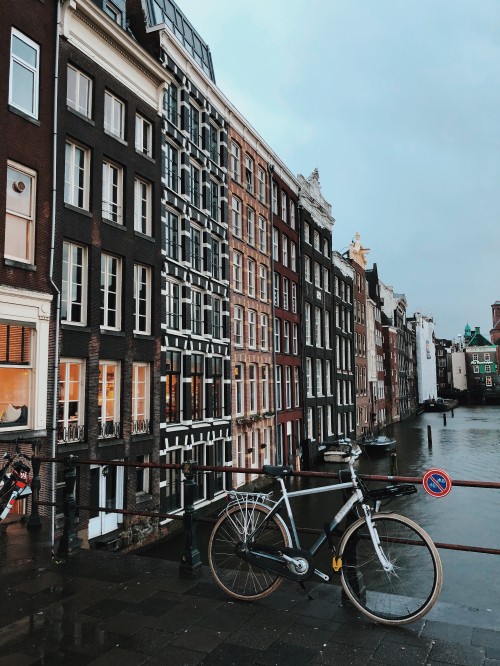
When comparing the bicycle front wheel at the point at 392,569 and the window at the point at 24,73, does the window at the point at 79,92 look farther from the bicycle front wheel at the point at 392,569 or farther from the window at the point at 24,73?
the bicycle front wheel at the point at 392,569

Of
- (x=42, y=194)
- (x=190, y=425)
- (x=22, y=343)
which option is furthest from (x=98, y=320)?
(x=190, y=425)

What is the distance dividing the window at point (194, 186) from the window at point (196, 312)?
4.68 m

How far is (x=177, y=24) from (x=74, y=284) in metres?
18.2

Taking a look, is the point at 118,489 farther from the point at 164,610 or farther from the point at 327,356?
the point at 327,356

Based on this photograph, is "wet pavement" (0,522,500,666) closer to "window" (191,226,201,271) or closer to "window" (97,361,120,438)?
"window" (97,361,120,438)

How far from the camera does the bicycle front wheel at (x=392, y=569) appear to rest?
4.49 metres

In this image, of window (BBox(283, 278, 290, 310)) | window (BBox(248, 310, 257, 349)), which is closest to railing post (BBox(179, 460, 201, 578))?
window (BBox(248, 310, 257, 349))

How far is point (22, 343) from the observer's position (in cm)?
1564

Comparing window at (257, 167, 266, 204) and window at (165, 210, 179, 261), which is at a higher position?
window at (257, 167, 266, 204)

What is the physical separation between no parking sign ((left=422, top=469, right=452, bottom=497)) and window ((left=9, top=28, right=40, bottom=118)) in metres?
15.7

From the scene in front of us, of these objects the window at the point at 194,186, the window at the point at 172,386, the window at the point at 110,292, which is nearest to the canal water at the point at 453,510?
the window at the point at 172,386

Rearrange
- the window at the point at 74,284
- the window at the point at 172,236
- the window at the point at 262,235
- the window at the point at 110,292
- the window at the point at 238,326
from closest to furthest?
1. the window at the point at 74,284
2. the window at the point at 110,292
3. the window at the point at 172,236
4. the window at the point at 238,326
5. the window at the point at 262,235

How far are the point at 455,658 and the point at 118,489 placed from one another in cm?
1752

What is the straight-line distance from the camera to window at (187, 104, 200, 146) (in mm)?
26797
